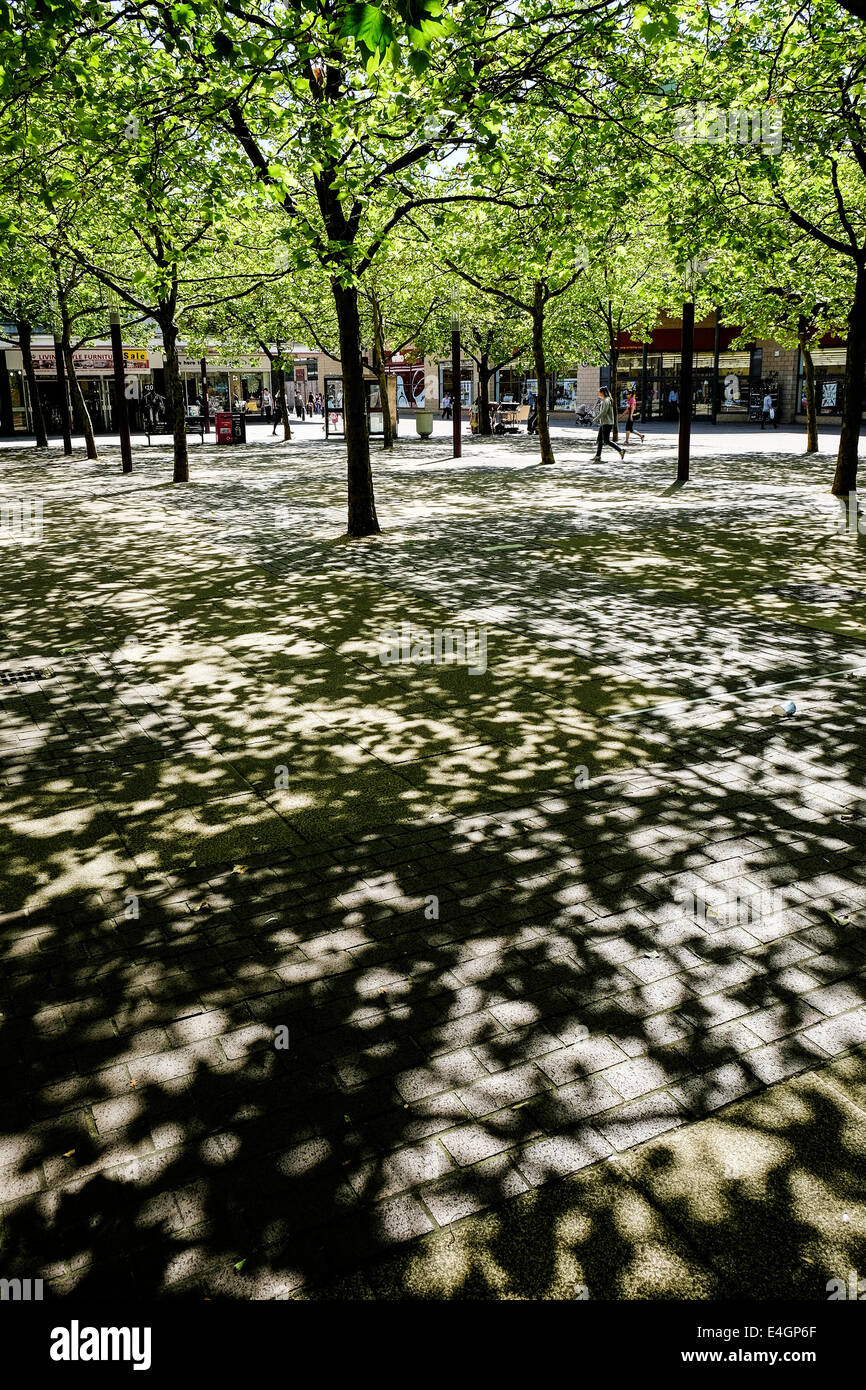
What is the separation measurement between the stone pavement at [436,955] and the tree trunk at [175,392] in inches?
557

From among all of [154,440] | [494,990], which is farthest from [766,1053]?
[154,440]

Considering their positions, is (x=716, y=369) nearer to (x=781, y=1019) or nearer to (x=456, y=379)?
(x=456, y=379)

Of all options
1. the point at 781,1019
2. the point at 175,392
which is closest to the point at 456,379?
the point at 175,392

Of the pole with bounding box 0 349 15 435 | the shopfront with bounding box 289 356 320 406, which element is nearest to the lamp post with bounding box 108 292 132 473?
the pole with bounding box 0 349 15 435

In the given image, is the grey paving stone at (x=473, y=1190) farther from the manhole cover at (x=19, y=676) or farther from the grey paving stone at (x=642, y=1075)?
the manhole cover at (x=19, y=676)

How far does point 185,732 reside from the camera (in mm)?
7184

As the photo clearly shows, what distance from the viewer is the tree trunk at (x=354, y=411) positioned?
574 inches

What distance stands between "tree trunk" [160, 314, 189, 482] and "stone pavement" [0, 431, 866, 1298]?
14153mm

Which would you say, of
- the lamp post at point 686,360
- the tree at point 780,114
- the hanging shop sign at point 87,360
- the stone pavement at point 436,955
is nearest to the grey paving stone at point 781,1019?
the stone pavement at point 436,955

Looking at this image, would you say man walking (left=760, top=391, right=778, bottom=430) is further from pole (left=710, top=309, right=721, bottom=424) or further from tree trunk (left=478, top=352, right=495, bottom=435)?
tree trunk (left=478, top=352, right=495, bottom=435)

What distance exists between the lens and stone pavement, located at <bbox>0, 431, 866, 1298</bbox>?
301 cm

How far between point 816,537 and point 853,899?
35.3 ft
